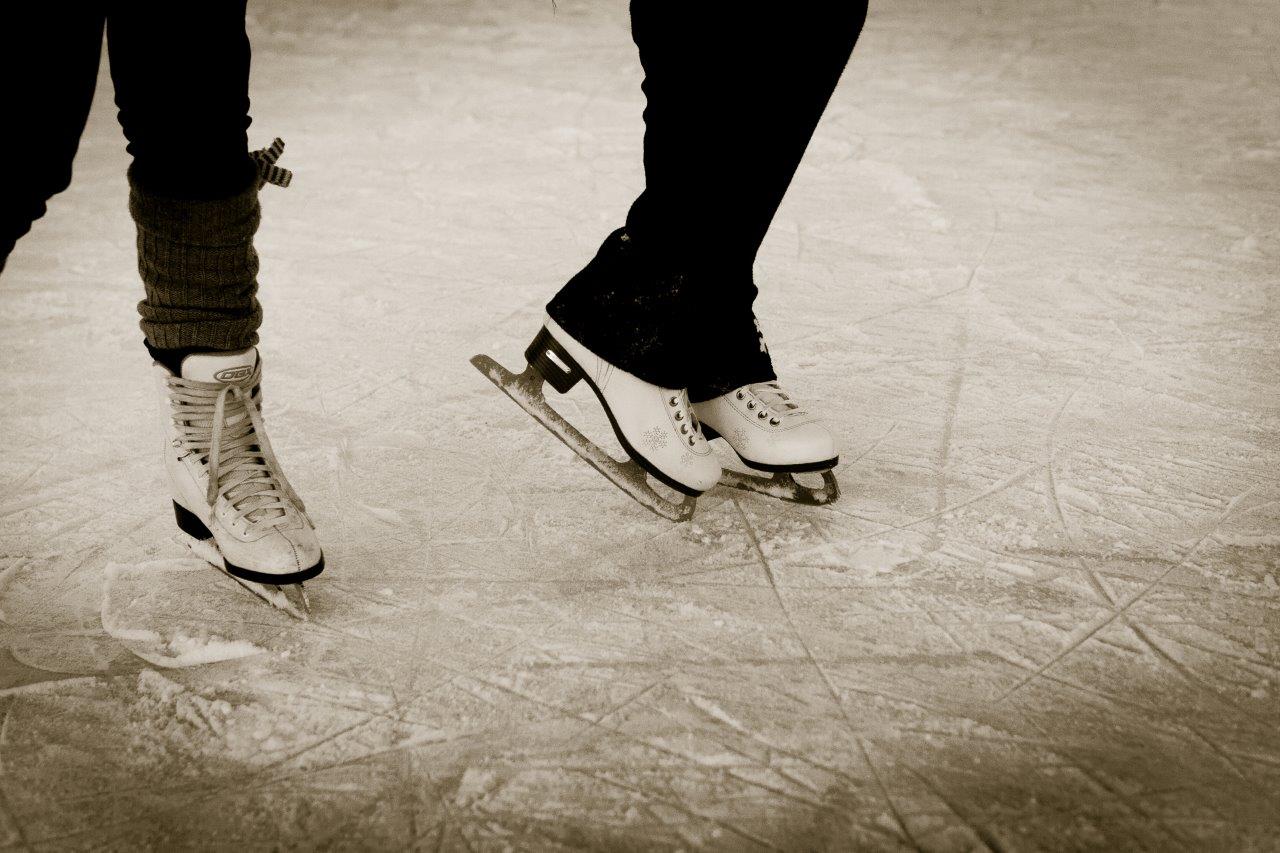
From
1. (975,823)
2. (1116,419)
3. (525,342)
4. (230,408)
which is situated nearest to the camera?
(975,823)

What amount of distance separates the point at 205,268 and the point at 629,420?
0.56 metres

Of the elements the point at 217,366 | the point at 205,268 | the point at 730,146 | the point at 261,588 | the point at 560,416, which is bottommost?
the point at 261,588

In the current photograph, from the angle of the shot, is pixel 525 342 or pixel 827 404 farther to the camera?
pixel 525 342

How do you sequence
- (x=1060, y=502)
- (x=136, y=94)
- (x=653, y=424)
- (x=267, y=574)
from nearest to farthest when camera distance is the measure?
(x=136, y=94) < (x=267, y=574) < (x=653, y=424) < (x=1060, y=502)

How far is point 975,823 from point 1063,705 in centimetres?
22

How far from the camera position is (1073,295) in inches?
88.9

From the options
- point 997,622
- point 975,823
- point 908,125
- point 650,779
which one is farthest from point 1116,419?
point 908,125

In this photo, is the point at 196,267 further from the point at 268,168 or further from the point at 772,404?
the point at 772,404

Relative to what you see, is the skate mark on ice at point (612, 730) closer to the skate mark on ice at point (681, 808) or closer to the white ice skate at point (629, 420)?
the skate mark on ice at point (681, 808)

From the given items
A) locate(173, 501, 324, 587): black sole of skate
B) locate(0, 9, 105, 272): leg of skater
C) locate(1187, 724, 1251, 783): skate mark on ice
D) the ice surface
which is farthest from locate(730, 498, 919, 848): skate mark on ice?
locate(0, 9, 105, 272): leg of skater

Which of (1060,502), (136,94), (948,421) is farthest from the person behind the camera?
(948,421)

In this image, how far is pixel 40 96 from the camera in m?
0.95

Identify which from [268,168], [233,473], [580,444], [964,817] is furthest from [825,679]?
[268,168]

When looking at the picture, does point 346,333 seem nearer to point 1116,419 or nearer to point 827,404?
point 827,404
